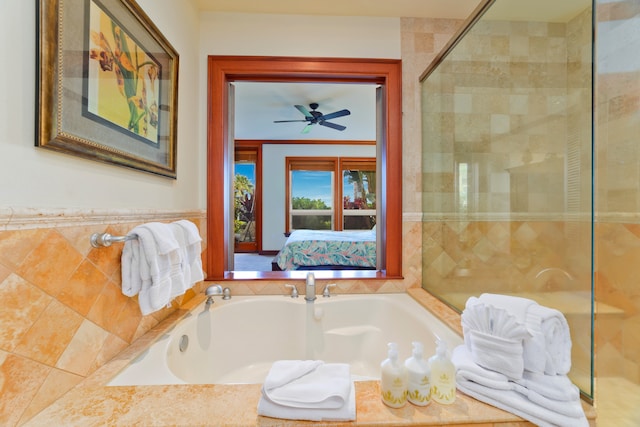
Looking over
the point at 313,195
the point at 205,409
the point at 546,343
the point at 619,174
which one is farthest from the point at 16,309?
the point at 313,195

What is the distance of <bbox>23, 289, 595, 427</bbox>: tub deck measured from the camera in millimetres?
664

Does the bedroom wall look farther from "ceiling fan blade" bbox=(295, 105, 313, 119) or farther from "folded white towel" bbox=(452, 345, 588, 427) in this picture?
"ceiling fan blade" bbox=(295, 105, 313, 119)

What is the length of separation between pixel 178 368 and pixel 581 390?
142 cm

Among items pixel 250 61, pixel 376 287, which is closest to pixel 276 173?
pixel 250 61

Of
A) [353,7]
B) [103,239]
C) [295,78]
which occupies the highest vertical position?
[353,7]

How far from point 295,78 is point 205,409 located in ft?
5.83

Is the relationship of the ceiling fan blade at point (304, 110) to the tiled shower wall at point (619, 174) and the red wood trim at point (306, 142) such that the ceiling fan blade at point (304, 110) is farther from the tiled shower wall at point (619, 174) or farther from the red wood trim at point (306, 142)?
the tiled shower wall at point (619, 174)

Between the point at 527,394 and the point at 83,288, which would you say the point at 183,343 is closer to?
the point at 83,288

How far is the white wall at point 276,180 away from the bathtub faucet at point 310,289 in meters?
4.04

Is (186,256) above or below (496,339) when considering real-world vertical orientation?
above

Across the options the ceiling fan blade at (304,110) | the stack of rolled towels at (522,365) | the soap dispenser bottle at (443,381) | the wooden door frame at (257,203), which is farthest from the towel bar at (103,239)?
the wooden door frame at (257,203)

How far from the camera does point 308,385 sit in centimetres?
73

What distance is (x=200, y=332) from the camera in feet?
4.47

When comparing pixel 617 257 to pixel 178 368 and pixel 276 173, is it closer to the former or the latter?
pixel 178 368
